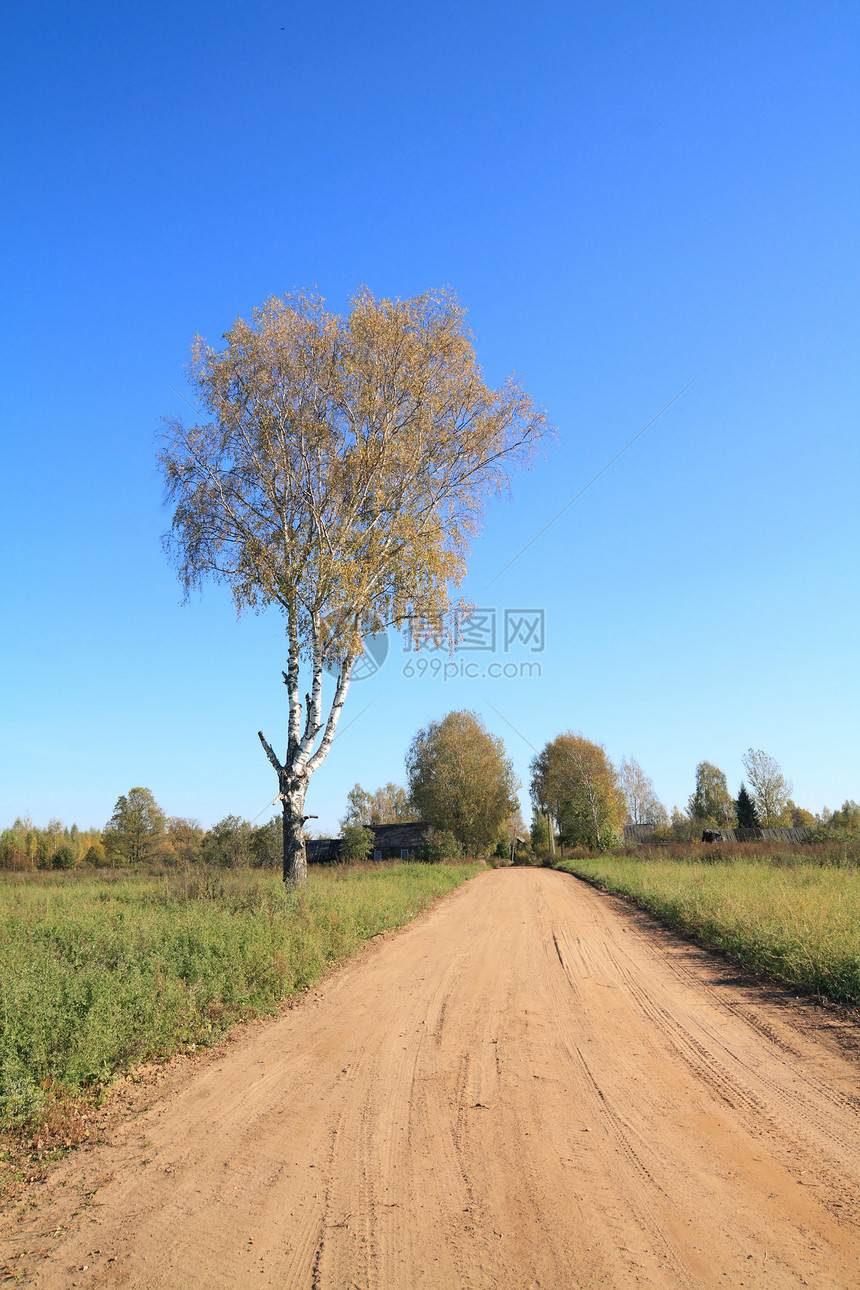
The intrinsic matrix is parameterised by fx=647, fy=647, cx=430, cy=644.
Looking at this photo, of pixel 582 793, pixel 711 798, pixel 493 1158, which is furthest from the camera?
pixel 711 798

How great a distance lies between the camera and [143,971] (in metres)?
6.78

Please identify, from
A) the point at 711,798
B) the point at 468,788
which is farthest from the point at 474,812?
the point at 711,798

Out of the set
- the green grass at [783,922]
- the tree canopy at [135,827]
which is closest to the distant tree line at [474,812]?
the tree canopy at [135,827]

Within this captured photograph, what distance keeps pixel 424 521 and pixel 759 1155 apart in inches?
545

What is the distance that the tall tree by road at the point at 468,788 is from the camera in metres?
60.3

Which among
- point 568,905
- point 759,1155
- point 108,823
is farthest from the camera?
point 108,823

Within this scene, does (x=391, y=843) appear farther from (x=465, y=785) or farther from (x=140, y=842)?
(x=140, y=842)

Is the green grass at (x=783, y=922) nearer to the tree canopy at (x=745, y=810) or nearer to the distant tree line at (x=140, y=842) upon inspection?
the distant tree line at (x=140, y=842)

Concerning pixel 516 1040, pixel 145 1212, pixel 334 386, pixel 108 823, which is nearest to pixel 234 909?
pixel 516 1040

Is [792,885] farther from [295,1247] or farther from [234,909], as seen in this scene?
[295,1247]

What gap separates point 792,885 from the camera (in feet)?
46.8

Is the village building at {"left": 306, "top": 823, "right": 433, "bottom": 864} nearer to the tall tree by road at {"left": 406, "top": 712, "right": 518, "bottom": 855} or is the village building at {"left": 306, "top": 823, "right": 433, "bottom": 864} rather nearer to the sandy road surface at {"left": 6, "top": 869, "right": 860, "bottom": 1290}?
the tall tree by road at {"left": 406, "top": 712, "right": 518, "bottom": 855}

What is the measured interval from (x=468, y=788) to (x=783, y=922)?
52.4 m

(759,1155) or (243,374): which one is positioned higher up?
(243,374)
